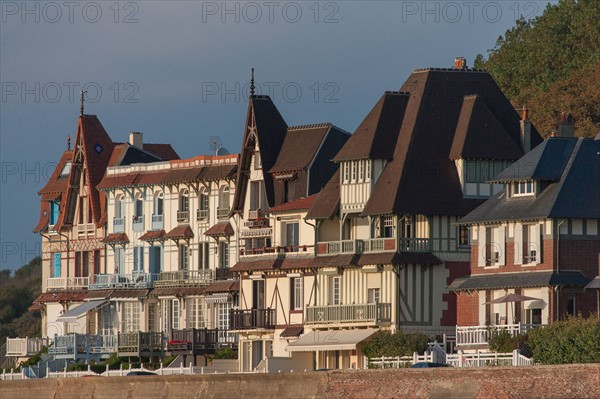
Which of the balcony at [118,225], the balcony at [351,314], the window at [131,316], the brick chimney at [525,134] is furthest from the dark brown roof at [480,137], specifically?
the balcony at [118,225]

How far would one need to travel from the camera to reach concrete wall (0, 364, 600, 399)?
174ft

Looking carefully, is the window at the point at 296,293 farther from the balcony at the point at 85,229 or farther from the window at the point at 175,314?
the balcony at the point at 85,229

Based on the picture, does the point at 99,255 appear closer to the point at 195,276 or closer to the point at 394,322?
the point at 195,276

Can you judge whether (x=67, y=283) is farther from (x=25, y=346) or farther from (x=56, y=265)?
(x=25, y=346)

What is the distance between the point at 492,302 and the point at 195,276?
26329mm

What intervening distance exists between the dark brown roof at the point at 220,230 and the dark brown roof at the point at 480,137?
16.9m

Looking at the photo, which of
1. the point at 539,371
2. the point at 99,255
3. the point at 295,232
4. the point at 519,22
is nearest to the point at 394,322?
Result: the point at 295,232

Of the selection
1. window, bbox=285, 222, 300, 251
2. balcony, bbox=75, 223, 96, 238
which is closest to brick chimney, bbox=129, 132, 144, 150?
balcony, bbox=75, 223, 96, 238

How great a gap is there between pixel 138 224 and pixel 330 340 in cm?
2439

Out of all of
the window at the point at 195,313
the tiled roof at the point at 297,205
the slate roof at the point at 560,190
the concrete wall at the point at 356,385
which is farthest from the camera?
the window at the point at 195,313

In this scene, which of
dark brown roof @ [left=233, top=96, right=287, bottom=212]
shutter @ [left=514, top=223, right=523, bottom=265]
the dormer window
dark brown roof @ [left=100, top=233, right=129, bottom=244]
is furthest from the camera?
dark brown roof @ [left=100, top=233, right=129, bottom=244]

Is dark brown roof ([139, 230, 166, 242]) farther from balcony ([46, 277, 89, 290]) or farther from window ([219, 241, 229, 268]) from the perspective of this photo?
balcony ([46, 277, 89, 290])

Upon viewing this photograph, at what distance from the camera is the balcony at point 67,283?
104 meters

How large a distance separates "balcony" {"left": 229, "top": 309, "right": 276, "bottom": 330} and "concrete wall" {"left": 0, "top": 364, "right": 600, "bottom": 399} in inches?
471
